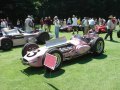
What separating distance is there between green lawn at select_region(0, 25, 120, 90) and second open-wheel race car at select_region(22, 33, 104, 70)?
1.26 feet

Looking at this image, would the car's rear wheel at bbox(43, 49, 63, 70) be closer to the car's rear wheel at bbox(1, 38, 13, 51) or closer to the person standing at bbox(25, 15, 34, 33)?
the car's rear wheel at bbox(1, 38, 13, 51)

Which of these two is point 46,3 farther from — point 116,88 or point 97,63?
point 116,88

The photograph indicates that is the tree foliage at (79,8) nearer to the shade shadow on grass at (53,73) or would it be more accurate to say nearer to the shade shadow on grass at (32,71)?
the shade shadow on grass at (32,71)

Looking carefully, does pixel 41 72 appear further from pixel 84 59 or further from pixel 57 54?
pixel 84 59

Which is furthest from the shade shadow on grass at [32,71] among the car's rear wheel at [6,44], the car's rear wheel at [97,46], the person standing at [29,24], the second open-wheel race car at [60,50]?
the person standing at [29,24]

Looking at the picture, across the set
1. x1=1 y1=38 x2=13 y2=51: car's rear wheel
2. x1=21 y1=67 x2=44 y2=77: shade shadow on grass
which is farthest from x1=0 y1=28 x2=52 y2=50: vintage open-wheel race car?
x1=21 y1=67 x2=44 y2=77: shade shadow on grass

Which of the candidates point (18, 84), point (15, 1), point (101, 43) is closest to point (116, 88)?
point (18, 84)

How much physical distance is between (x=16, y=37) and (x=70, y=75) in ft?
25.9

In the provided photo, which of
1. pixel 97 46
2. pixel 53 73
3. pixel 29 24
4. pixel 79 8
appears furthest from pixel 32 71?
pixel 79 8

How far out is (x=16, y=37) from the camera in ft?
57.0

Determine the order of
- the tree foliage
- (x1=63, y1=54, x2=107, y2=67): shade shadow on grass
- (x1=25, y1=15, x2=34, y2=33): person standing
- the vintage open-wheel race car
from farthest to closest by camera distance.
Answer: the tree foliage < (x1=25, y1=15, x2=34, y2=33): person standing < the vintage open-wheel race car < (x1=63, y1=54, x2=107, y2=67): shade shadow on grass

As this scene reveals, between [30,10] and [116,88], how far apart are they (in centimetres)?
3158

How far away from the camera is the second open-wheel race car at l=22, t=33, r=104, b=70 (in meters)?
10.9

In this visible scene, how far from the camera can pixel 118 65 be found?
1144 centimetres
